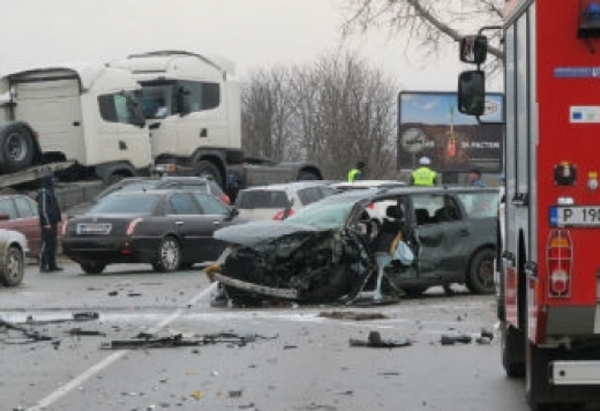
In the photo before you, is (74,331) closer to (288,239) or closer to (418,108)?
(288,239)

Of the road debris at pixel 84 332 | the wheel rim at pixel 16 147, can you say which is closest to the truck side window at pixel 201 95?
the wheel rim at pixel 16 147

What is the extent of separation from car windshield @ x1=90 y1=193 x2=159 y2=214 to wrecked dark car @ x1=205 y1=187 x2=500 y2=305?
20.8 feet

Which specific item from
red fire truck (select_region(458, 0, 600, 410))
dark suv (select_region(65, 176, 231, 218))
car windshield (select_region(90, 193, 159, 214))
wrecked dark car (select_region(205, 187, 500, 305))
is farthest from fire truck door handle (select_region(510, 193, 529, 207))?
dark suv (select_region(65, 176, 231, 218))

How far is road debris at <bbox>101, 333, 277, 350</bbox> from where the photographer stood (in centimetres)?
1208

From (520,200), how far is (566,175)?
813mm

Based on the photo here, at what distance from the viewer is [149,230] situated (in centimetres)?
2203

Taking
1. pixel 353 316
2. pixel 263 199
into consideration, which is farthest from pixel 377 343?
pixel 263 199

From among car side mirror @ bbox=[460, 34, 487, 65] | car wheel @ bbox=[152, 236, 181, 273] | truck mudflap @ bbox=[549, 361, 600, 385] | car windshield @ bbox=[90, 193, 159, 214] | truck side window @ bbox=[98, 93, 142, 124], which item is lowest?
car wheel @ bbox=[152, 236, 181, 273]

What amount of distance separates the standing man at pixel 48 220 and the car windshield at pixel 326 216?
8114mm

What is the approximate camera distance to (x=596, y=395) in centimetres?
793

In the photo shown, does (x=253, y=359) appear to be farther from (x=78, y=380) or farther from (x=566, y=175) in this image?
(x=566, y=175)

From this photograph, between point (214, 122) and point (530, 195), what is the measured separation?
83.7 ft

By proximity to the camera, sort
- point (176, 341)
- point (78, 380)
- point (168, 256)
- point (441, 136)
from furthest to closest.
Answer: point (441, 136) < point (168, 256) < point (176, 341) < point (78, 380)

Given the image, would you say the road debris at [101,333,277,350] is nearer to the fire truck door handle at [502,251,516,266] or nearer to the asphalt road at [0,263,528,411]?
the asphalt road at [0,263,528,411]
